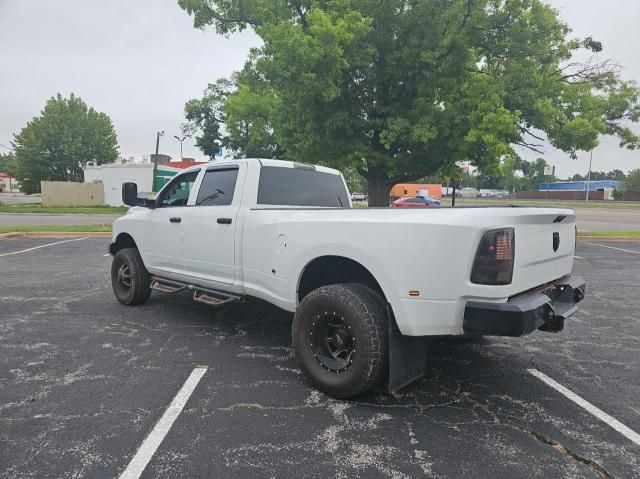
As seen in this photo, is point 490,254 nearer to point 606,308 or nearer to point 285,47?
point 606,308

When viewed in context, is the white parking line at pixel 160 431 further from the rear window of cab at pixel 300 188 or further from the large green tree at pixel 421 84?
the large green tree at pixel 421 84

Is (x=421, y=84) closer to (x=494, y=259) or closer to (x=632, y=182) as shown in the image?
(x=494, y=259)

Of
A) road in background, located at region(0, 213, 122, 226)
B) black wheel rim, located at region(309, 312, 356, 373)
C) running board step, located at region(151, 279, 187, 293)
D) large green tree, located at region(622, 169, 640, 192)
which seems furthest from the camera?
large green tree, located at region(622, 169, 640, 192)

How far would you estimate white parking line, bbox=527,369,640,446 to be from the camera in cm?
282

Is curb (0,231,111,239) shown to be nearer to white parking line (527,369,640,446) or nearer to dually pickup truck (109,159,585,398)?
dually pickup truck (109,159,585,398)

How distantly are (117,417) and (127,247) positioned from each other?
361 cm

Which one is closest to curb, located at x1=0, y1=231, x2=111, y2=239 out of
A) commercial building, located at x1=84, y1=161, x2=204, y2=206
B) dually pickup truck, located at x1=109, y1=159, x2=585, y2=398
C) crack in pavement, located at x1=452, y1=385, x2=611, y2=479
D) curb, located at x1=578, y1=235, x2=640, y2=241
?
dually pickup truck, located at x1=109, y1=159, x2=585, y2=398

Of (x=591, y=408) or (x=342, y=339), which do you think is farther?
(x=342, y=339)

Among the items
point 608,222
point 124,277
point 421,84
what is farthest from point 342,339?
point 608,222

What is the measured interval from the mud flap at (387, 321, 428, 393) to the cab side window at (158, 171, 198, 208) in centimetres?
310

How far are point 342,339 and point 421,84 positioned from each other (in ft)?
37.3

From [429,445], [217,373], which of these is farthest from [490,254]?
[217,373]

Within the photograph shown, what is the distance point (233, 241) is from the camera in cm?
423

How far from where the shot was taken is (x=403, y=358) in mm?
3117
